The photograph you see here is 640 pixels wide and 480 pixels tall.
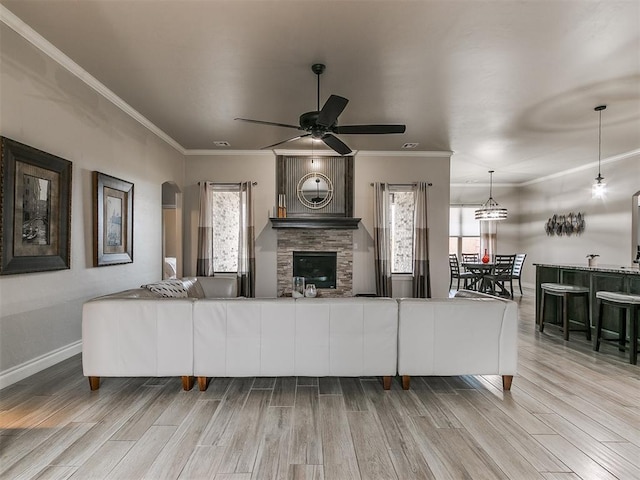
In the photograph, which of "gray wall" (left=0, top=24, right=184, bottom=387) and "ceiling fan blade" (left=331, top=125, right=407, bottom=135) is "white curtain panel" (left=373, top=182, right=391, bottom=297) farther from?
"gray wall" (left=0, top=24, right=184, bottom=387)

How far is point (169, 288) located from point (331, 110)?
→ 2386 mm

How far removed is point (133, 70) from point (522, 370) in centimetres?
469

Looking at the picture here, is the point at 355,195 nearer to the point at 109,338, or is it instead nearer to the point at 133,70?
the point at 133,70

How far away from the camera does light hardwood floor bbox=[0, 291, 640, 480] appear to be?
1.80 meters

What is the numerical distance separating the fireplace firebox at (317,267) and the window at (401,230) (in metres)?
1.16

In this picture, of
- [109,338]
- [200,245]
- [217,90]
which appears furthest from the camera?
[200,245]

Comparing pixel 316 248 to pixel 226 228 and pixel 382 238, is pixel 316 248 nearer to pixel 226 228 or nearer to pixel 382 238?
pixel 382 238

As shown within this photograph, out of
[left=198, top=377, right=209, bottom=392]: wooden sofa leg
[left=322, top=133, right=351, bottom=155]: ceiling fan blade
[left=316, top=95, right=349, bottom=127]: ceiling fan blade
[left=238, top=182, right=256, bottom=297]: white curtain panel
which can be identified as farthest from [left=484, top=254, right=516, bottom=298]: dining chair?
[left=198, top=377, right=209, bottom=392]: wooden sofa leg

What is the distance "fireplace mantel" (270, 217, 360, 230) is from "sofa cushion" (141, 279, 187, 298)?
7.92 ft

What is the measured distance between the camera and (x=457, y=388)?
283 cm

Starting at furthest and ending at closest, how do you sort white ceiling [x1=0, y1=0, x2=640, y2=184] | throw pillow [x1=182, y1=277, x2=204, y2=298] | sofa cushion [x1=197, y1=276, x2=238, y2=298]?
sofa cushion [x1=197, y1=276, x2=238, y2=298] → throw pillow [x1=182, y1=277, x2=204, y2=298] → white ceiling [x1=0, y1=0, x2=640, y2=184]

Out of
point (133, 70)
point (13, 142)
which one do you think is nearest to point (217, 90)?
point (133, 70)

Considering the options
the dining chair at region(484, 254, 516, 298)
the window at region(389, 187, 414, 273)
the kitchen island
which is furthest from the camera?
the dining chair at region(484, 254, 516, 298)

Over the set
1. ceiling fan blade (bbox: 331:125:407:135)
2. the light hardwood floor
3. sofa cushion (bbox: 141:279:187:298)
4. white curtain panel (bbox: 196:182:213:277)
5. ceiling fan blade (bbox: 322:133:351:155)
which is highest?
ceiling fan blade (bbox: 331:125:407:135)
